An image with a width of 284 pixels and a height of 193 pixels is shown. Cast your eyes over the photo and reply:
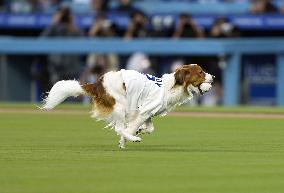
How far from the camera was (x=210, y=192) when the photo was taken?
11453 mm

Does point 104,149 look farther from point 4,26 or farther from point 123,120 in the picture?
point 4,26

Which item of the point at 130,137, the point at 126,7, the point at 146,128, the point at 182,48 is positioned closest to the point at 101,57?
the point at 126,7

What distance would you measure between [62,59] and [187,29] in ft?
14.2

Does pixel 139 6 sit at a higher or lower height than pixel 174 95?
higher

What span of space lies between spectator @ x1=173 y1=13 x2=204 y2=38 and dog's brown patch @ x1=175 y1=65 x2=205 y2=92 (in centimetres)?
1548

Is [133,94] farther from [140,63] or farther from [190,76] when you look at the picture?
[140,63]

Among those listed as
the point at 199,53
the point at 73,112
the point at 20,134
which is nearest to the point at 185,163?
the point at 20,134

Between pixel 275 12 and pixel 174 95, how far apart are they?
17041mm

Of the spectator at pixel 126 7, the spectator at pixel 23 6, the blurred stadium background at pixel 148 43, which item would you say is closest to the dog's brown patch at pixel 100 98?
the blurred stadium background at pixel 148 43

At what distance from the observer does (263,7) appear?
108 ft

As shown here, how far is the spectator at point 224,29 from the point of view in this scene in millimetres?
32531

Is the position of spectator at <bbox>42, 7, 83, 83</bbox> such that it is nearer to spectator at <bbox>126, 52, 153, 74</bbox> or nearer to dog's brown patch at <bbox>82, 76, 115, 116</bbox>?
spectator at <bbox>126, 52, 153, 74</bbox>

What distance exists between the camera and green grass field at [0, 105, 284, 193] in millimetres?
12000

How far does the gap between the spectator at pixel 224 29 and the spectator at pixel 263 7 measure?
96cm
